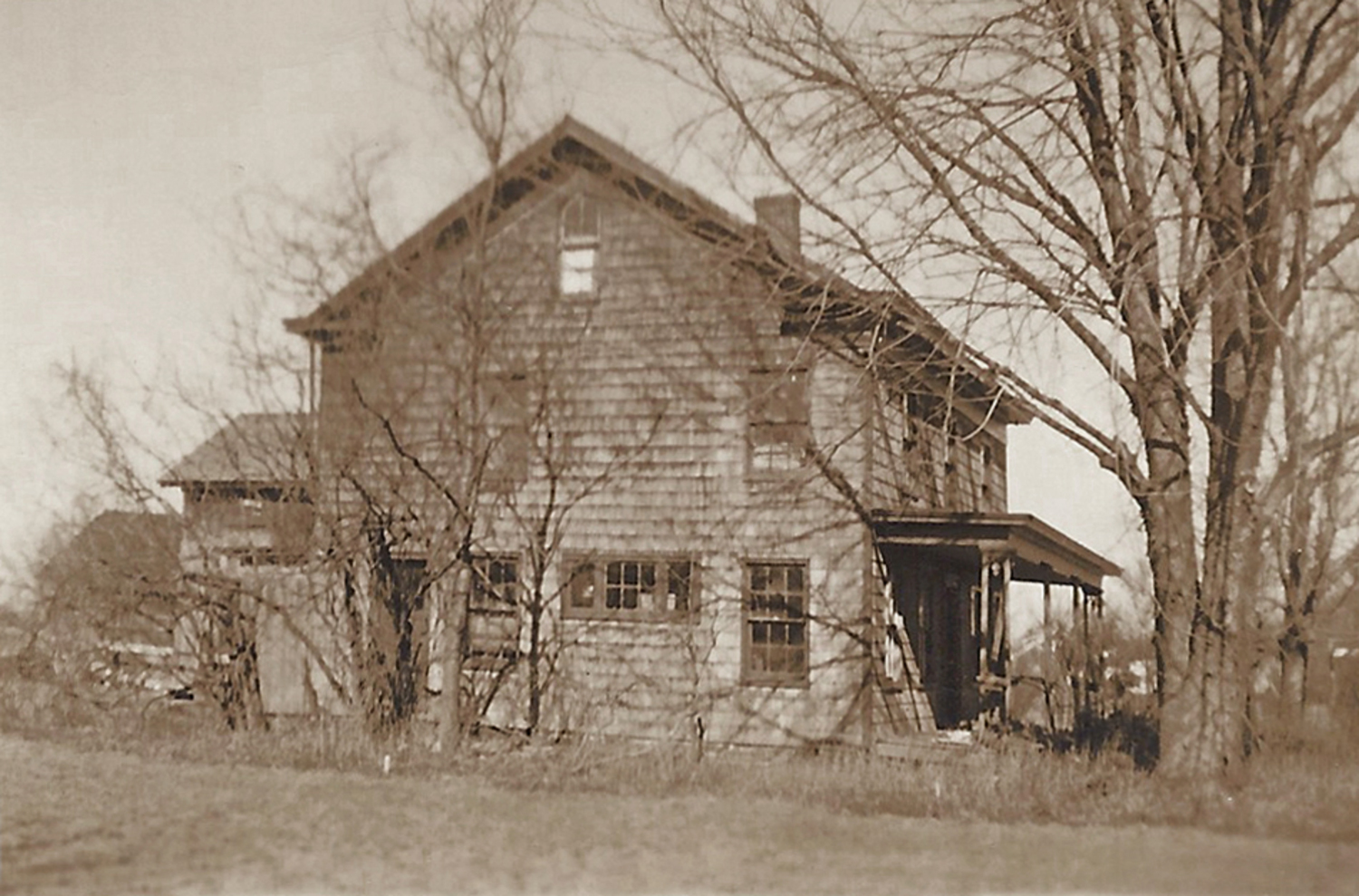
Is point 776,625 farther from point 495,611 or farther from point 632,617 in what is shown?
Result: point 495,611

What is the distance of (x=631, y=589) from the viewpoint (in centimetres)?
1950

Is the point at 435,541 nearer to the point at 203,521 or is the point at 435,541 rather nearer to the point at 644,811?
the point at 203,521

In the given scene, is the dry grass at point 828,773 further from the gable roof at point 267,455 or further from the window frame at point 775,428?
the window frame at point 775,428

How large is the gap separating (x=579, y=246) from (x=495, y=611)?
19.1ft

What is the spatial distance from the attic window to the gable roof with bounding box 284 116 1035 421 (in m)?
0.54

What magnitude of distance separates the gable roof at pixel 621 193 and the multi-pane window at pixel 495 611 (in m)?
4.36

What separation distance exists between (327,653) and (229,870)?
408 inches

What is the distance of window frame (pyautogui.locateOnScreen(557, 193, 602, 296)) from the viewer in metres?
20.5

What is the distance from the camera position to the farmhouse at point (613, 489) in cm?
1777

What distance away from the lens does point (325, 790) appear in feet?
41.9

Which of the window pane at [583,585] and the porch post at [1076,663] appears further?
the porch post at [1076,663]

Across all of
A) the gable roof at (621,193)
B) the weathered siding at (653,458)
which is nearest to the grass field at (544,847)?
the weathered siding at (653,458)

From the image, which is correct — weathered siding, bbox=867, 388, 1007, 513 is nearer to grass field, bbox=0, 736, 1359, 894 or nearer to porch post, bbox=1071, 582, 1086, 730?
porch post, bbox=1071, 582, 1086, 730

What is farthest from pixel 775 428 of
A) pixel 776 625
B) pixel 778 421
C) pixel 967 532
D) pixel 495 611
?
pixel 495 611
